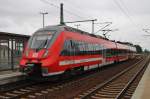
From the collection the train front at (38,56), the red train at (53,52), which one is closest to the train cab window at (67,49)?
the red train at (53,52)

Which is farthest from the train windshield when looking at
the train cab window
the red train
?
the train cab window

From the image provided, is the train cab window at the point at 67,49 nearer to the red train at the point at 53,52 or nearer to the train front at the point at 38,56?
the red train at the point at 53,52

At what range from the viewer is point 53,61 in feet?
51.1

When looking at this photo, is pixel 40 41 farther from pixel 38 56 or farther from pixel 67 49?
pixel 67 49

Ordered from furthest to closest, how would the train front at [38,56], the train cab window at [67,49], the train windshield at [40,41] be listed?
the train cab window at [67,49]
the train windshield at [40,41]
the train front at [38,56]

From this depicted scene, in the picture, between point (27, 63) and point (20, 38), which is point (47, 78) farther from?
point (20, 38)

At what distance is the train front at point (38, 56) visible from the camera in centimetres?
1546

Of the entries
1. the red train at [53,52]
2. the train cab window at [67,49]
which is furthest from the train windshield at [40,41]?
the train cab window at [67,49]

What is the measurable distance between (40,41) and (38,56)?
1.19 meters

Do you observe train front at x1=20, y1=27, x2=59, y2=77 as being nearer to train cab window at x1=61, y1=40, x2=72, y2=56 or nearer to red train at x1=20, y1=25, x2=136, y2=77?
red train at x1=20, y1=25, x2=136, y2=77

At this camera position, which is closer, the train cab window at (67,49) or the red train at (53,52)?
the red train at (53,52)

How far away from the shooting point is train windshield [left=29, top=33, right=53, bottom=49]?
16281mm

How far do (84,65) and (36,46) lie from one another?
5.49 m

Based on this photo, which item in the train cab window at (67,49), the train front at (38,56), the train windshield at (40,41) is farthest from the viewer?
the train cab window at (67,49)
